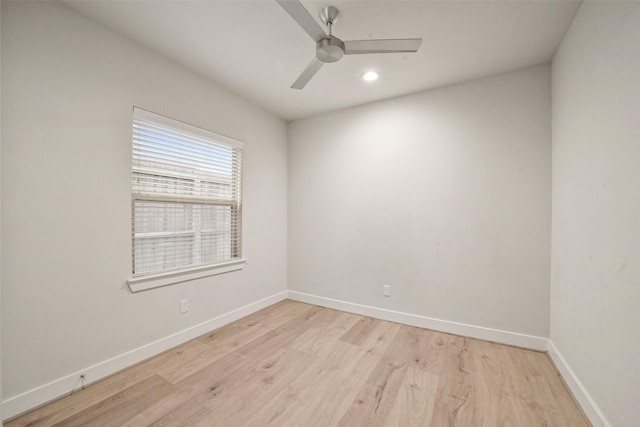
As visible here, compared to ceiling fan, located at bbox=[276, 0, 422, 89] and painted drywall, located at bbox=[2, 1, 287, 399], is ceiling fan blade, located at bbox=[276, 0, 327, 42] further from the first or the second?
painted drywall, located at bbox=[2, 1, 287, 399]

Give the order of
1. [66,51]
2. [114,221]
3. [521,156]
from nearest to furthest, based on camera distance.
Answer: [66,51] < [114,221] < [521,156]

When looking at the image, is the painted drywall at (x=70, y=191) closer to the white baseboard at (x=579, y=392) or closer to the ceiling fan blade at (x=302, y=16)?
the ceiling fan blade at (x=302, y=16)

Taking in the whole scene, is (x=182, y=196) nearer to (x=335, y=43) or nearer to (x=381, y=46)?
(x=335, y=43)

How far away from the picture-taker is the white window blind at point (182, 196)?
202 cm

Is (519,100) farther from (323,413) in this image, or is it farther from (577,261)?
(323,413)

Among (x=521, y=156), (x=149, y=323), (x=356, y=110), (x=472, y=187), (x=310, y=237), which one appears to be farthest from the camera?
(x=310, y=237)

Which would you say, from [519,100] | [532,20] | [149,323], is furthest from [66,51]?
[519,100]

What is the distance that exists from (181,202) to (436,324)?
110 inches

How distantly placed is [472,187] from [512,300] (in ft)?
3.56

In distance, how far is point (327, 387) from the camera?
171 cm

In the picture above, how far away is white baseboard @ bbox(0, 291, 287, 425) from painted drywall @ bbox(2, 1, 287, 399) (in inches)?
1.6

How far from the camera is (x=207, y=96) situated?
8.14ft

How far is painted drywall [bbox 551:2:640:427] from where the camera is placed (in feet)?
3.67

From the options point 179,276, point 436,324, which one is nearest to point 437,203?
point 436,324
